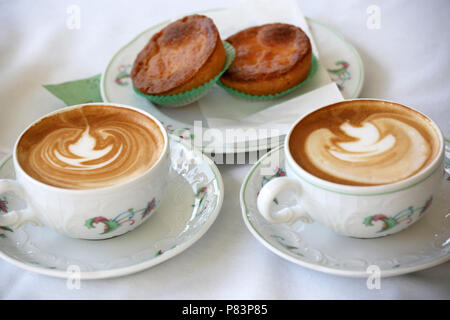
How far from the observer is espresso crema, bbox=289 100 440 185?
34.0 inches

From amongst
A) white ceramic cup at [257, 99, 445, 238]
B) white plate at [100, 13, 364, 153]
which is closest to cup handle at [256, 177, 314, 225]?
white ceramic cup at [257, 99, 445, 238]

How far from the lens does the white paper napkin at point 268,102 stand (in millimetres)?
1341

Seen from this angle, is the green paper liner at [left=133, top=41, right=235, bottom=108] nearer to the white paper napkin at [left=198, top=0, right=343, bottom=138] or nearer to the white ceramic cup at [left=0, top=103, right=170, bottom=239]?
the white paper napkin at [left=198, top=0, right=343, bottom=138]

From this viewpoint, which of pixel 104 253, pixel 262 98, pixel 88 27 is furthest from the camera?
pixel 88 27

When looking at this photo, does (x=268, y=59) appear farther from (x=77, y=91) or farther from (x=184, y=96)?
(x=77, y=91)

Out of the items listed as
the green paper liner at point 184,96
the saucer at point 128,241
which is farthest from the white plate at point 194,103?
the saucer at point 128,241

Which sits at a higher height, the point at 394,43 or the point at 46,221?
the point at 46,221

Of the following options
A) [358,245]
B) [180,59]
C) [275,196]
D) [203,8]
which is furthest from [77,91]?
[358,245]

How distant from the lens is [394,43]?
62.3 inches

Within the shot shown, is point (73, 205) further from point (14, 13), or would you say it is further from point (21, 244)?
point (14, 13)

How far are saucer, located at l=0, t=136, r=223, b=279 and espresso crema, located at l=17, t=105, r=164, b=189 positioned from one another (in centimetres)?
13

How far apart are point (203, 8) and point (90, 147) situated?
1.00 m
